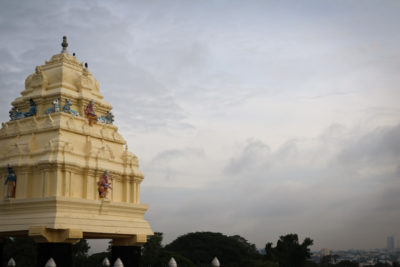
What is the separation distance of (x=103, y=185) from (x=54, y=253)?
3.10 m

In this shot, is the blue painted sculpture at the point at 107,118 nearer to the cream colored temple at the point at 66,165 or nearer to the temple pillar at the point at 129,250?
the cream colored temple at the point at 66,165

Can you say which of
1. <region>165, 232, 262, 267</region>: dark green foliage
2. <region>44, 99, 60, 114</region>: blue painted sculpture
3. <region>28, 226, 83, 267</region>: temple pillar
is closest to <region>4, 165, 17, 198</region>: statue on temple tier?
<region>28, 226, 83, 267</region>: temple pillar

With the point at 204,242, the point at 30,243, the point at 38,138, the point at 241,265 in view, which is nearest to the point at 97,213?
the point at 38,138

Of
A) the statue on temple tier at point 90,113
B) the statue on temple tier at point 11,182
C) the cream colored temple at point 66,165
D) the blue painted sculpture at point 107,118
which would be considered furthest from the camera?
the blue painted sculpture at point 107,118

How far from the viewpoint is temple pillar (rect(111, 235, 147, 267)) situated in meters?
18.6

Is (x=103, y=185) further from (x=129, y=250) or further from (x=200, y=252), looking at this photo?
(x=200, y=252)

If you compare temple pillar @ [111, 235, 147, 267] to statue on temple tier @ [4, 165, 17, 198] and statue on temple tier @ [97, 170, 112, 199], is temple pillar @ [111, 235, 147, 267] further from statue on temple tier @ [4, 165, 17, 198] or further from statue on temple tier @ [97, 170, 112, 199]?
statue on temple tier @ [4, 165, 17, 198]

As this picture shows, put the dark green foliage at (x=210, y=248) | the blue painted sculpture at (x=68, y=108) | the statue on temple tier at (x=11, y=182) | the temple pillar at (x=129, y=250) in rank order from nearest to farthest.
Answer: the statue on temple tier at (x=11, y=182) < the blue painted sculpture at (x=68, y=108) < the temple pillar at (x=129, y=250) < the dark green foliage at (x=210, y=248)

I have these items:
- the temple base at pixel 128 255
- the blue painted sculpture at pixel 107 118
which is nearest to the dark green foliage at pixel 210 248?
the temple base at pixel 128 255

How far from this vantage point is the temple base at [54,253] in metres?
15.8

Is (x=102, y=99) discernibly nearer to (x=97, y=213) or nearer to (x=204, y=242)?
(x=97, y=213)

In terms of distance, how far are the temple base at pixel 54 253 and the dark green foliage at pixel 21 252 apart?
21959 millimetres

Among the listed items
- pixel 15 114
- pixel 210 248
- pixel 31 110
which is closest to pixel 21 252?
pixel 15 114

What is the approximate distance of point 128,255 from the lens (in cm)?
1867
